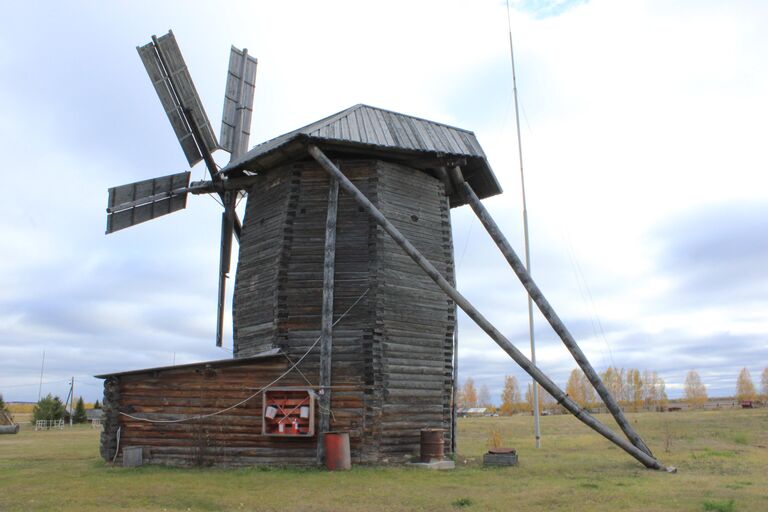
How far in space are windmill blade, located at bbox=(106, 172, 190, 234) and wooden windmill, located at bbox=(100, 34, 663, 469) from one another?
116mm

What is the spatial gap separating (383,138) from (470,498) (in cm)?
900

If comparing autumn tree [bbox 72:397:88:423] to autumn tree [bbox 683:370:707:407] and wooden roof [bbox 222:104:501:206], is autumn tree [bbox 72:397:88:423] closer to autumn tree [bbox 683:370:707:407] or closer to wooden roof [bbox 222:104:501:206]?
wooden roof [bbox 222:104:501:206]

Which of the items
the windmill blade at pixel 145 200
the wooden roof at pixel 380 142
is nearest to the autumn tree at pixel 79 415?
the windmill blade at pixel 145 200

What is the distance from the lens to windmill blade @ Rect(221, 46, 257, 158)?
20.0 m

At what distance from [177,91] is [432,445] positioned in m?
12.1

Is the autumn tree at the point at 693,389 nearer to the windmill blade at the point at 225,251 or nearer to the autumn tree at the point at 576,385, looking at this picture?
the autumn tree at the point at 576,385

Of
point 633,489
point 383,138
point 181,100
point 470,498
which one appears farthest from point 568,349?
point 181,100

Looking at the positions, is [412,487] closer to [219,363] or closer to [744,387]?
[219,363]

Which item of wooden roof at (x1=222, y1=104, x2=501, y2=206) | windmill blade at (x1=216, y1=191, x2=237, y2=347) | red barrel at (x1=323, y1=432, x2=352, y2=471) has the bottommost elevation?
red barrel at (x1=323, y1=432, x2=352, y2=471)

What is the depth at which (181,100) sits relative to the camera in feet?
59.6

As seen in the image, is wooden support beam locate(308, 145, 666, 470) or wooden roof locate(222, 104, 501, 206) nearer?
wooden support beam locate(308, 145, 666, 470)

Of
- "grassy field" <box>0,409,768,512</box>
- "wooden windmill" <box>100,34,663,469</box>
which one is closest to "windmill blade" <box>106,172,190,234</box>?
"wooden windmill" <box>100,34,663,469</box>

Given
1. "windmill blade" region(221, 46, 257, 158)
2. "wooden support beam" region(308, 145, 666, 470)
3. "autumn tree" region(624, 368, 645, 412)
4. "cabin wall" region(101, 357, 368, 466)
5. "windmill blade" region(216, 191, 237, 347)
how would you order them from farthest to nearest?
"autumn tree" region(624, 368, 645, 412) < "windmill blade" region(221, 46, 257, 158) < "windmill blade" region(216, 191, 237, 347) < "cabin wall" region(101, 357, 368, 466) < "wooden support beam" region(308, 145, 666, 470)

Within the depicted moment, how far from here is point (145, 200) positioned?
60.0 feet
